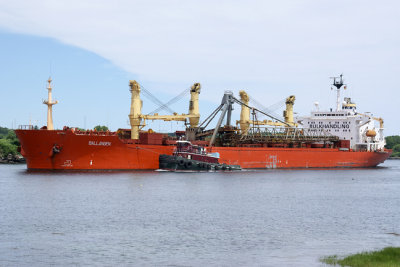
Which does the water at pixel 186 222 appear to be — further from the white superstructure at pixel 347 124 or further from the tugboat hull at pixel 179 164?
the white superstructure at pixel 347 124

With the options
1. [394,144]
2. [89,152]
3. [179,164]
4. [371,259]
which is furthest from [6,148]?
[394,144]

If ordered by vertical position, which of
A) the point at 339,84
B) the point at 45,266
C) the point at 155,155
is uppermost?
the point at 339,84

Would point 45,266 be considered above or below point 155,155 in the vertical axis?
below

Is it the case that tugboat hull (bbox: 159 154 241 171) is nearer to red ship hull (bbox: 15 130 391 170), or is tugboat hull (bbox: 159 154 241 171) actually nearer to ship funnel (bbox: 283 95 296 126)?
red ship hull (bbox: 15 130 391 170)

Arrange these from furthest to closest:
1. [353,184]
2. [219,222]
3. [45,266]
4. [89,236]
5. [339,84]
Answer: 1. [339,84]
2. [353,184]
3. [219,222]
4. [89,236]
5. [45,266]

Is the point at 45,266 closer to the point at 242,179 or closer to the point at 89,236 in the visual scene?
the point at 89,236

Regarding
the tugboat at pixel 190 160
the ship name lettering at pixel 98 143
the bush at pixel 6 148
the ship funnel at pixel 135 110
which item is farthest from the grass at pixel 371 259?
the bush at pixel 6 148

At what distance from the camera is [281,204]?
2920 centimetres

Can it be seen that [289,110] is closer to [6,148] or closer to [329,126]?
[329,126]

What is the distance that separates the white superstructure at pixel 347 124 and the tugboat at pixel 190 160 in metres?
20.9

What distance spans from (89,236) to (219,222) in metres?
5.82

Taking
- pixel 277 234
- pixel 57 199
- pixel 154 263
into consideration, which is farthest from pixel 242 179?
pixel 154 263

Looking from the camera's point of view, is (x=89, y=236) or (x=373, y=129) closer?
(x=89, y=236)

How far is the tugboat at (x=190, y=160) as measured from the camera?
47.9m
